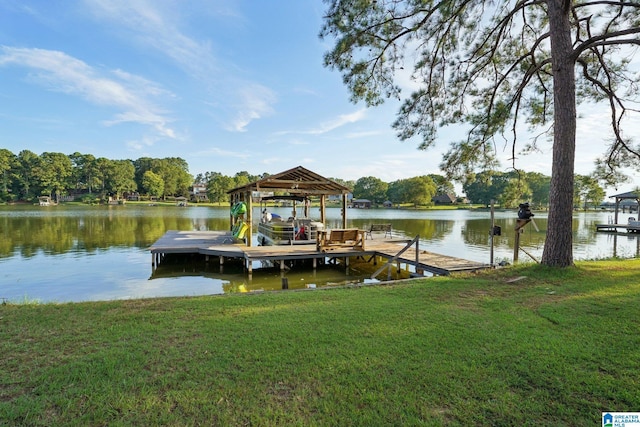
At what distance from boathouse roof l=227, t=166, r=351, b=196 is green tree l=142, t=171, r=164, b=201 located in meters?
75.3

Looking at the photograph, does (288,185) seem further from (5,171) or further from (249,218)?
(5,171)

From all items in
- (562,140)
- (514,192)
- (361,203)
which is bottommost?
(361,203)

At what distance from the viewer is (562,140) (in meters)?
7.33

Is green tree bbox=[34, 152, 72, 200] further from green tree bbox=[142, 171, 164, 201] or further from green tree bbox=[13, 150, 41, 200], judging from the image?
green tree bbox=[142, 171, 164, 201]

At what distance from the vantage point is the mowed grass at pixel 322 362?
2.48 metres

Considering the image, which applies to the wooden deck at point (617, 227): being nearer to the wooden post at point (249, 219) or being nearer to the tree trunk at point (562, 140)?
the tree trunk at point (562, 140)

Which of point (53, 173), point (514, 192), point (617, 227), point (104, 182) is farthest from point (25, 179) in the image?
point (617, 227)

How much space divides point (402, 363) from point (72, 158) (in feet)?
328

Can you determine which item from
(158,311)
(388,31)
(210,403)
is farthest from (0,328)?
(388,31)

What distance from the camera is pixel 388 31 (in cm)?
834

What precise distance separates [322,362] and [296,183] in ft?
37.4

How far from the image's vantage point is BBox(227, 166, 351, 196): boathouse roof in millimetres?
13707

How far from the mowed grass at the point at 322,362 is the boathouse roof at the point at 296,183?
874 cm

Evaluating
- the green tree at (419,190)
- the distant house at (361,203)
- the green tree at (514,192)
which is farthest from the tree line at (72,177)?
the green tree at (514,192)
